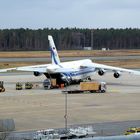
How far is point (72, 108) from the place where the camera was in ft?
224

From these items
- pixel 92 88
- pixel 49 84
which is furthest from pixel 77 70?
pixel 92 88

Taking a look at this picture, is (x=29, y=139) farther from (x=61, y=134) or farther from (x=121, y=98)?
(x=121, y=98)

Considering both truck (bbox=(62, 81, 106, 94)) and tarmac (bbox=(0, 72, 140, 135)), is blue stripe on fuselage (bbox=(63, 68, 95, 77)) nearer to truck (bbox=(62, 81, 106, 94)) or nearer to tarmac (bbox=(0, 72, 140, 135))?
tarmac (bbox=(0, 72, 140, 135))

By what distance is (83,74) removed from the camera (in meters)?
104

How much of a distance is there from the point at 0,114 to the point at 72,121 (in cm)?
954

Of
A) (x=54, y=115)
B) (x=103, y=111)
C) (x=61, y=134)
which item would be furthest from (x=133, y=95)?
(x=61, y=134)

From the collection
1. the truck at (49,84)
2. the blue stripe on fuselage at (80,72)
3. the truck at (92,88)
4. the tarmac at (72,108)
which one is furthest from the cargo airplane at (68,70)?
the truck at (92,88)

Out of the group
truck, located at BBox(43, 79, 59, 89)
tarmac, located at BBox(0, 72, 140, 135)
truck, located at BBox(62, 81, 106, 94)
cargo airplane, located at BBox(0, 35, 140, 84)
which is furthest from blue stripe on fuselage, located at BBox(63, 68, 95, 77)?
truck, located at BBox(62, 81, 106, 94)

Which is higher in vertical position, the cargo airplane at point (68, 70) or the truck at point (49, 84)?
the cargo airplane at point (68, 70)

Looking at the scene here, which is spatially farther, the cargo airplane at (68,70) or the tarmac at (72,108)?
the cargo airplane at (68,70)

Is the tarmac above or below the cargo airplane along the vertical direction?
below

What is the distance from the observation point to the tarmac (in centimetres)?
5653

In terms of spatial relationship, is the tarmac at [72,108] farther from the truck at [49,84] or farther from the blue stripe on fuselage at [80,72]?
the blue stripe on fuselage at [80,72]

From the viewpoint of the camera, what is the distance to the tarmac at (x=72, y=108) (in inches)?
2226
